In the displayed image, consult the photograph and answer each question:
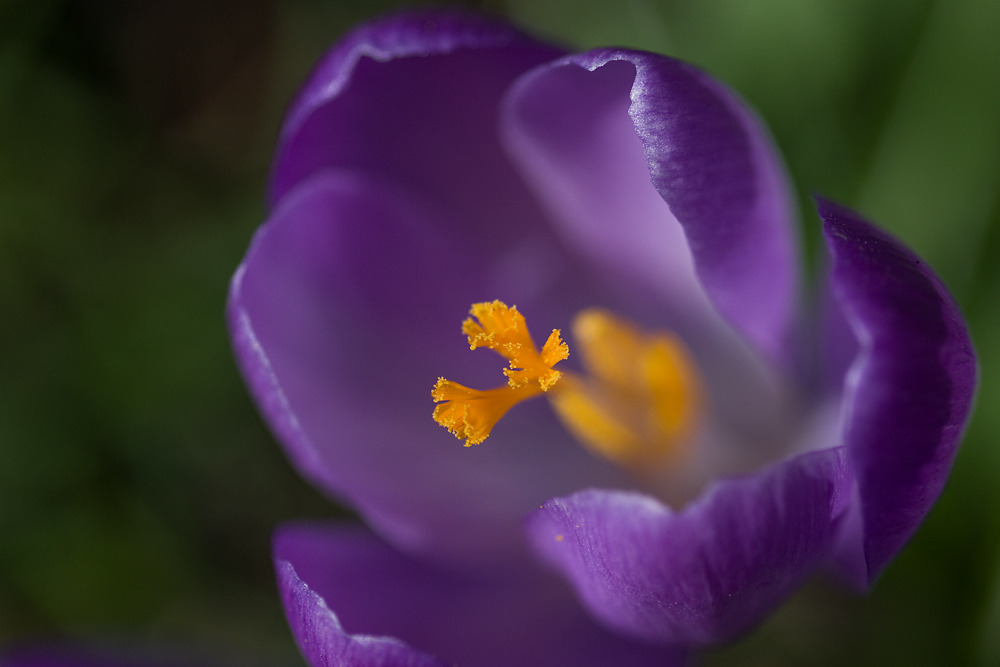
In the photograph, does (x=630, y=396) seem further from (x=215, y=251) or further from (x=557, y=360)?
(x=215, y=251)

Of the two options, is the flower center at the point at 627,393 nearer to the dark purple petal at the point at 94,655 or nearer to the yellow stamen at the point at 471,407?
the yellow stamen at the point at 471,407

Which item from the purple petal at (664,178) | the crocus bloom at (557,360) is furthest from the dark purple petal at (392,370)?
the purple petal at (664,178)

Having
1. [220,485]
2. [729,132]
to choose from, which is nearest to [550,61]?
[729,132]

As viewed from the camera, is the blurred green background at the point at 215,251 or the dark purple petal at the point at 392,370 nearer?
the dark purple petal at the point at 392,370

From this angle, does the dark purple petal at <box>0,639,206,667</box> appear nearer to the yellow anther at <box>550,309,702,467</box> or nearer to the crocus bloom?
the crocus bloom

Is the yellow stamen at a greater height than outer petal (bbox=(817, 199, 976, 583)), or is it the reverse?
outer petal (bbox=(817, 199, 976, 583))

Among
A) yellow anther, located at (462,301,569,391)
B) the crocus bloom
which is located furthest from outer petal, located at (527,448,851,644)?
yellow anther, located at (462,301,569,391)
